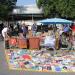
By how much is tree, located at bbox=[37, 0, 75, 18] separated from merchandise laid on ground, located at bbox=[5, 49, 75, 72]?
36.8 m

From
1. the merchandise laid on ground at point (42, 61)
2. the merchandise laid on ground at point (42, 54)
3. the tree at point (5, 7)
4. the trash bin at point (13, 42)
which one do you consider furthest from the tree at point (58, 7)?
the merchandise laid on ground at point (42, 61)

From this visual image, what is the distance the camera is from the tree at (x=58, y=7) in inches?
2263

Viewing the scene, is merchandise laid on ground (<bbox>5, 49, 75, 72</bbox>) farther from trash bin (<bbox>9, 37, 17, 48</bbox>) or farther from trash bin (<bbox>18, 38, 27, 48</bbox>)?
trash bin (<bbox>9, 37, 17, 48</bbox>)

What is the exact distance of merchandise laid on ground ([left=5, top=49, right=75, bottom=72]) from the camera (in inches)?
644

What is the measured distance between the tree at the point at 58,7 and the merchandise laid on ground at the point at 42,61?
121 feet

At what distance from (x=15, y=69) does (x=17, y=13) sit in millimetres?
51087

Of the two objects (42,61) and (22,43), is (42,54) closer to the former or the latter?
(42,61)

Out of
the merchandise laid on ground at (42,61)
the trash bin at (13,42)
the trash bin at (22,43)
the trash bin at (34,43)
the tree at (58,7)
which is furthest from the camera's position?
the tree at (58,7)

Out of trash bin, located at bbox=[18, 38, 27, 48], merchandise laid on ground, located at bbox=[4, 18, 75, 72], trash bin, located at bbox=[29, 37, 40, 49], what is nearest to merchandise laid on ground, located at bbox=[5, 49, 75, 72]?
merchandise laid on ground, located at bbox=[4, 18, 75, 72]

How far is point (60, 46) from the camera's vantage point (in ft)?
80.2

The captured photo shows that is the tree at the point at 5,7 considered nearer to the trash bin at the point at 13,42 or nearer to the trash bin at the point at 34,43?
the trash bin at the point at 13,42

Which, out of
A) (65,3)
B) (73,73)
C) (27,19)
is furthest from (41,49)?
(27,19)

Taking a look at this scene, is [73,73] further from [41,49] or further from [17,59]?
[41,49]

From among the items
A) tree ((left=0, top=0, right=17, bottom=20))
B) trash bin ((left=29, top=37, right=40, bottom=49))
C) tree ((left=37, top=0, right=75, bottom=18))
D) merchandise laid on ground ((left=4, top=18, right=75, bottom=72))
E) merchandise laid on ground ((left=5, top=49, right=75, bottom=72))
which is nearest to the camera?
merchandise laid on ground ((left=5, top=49, right=75, bottom=72))
